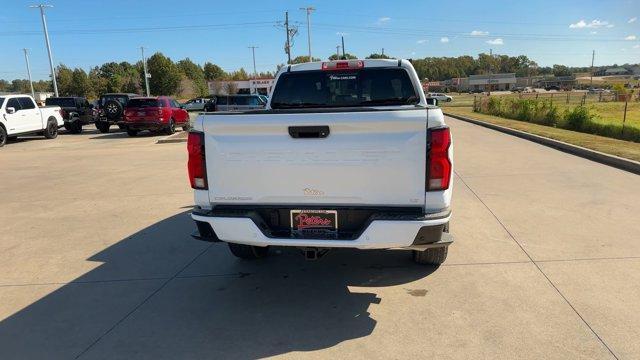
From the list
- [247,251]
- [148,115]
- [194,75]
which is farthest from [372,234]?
[194,75]

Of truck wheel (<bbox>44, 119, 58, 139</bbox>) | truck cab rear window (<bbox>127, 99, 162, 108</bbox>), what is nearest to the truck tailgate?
truck cab rear window (<bbox>127, 99, 162, 108</bbox>)

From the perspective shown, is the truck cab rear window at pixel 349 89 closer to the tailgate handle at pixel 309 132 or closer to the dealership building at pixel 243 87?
the tailgate handle at pixel 309 132

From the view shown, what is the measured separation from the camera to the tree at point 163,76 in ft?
308

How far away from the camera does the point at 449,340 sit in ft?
11.0

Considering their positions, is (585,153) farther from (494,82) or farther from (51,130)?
(494,82)

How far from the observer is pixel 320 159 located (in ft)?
11.4

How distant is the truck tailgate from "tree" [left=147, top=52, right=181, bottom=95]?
96895mm

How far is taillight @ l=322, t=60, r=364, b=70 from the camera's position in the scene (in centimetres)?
557

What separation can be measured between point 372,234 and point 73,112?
2370cm

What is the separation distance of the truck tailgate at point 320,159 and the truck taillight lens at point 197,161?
0.21ft

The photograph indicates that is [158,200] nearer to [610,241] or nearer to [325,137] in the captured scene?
[325,137]

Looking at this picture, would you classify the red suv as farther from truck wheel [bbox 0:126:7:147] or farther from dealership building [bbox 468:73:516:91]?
dealership building [bbox 468:73:516:91]

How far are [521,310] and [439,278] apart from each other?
84 cm

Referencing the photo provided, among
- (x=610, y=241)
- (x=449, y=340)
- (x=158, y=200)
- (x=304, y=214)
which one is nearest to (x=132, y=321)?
(x=304, y=214)
